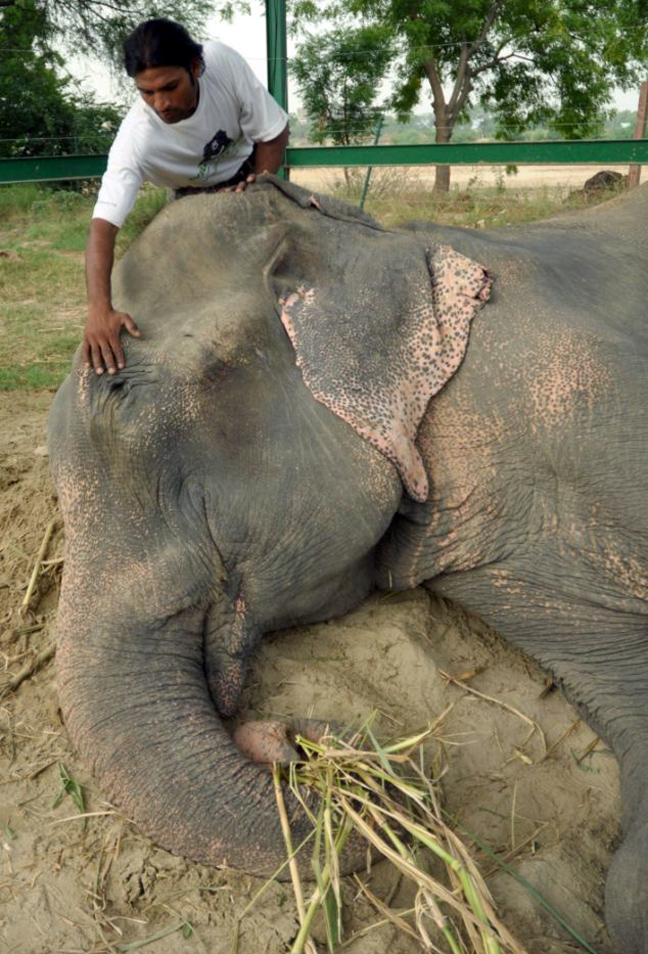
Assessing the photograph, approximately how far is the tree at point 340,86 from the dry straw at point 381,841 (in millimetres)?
13179

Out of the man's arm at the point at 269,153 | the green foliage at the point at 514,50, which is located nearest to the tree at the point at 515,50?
the green foliage at the point at 514,50

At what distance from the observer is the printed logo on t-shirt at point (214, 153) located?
351 cm

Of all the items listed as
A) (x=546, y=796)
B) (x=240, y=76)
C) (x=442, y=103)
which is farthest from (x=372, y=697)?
(x=442, y=103)

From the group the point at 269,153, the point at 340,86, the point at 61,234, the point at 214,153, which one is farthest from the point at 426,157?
the point at 340,86

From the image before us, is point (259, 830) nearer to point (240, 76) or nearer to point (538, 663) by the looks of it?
point (538, 663)

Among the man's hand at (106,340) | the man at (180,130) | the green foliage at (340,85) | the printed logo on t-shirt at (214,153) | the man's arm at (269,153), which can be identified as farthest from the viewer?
the green foliage at (340,85)

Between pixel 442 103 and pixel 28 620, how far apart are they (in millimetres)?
16358

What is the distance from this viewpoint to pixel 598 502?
279cm

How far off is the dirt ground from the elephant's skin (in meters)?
0.10

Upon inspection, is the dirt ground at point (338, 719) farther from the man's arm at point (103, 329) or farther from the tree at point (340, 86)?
the tree at point (340, 86)

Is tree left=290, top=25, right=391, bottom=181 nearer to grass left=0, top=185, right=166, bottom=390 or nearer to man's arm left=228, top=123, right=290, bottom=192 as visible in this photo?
grass left=0, top=185, right=166, bottom=390

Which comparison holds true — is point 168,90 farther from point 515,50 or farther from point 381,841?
point 515,50

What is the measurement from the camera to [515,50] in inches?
704

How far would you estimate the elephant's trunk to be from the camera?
2170 millimetres
